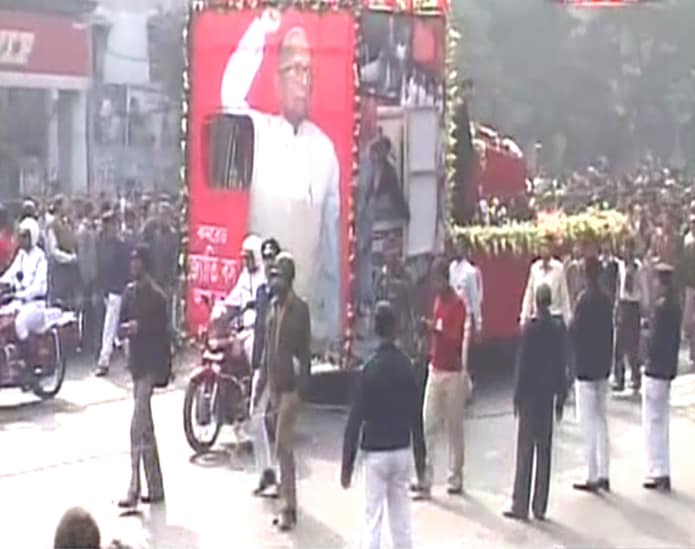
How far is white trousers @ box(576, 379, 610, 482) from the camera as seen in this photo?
542 inches

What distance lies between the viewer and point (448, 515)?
13023mm

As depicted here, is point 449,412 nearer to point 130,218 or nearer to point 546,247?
point 546,247

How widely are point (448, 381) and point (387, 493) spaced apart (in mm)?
3093

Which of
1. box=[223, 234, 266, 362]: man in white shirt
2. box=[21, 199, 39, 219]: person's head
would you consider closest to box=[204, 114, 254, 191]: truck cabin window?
box=[223, 234, 266, 362]: man in white shirt

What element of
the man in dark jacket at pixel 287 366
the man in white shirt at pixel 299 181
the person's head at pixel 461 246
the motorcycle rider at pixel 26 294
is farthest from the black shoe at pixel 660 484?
the motorcycle rider at pixel 26 294

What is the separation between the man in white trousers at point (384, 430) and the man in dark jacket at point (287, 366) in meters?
1.69

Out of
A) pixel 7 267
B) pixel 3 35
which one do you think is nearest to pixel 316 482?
pixel 7 267

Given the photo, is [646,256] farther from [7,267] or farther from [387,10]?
[7,267]

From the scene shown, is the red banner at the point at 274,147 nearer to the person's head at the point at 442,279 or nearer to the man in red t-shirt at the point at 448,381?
the person's head at the point at 442,279

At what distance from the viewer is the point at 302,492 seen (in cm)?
1373

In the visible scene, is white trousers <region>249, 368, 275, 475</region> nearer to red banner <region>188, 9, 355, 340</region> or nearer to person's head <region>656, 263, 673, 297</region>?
person's head <region>656, 263, 673, 297</region>

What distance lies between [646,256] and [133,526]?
34.3 feet

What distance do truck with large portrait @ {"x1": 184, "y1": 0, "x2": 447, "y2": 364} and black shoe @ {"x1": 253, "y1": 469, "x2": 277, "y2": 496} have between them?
369 cm

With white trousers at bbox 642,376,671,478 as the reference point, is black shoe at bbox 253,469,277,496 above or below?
below
